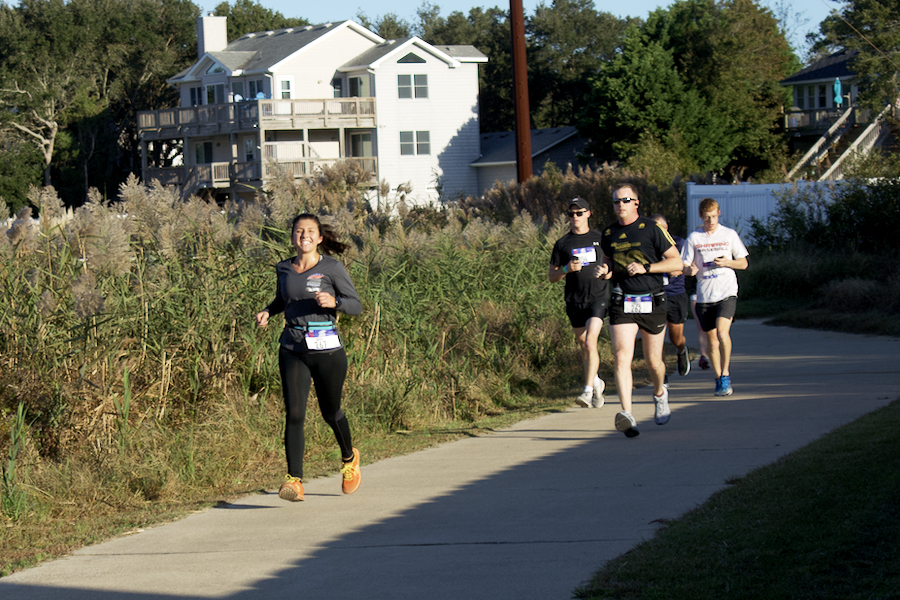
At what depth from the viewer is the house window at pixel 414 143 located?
157 feet

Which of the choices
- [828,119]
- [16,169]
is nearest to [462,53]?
[828,119]

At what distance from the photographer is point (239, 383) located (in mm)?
7738

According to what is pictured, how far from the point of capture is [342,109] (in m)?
46.0

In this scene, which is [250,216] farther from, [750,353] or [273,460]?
[750,353]

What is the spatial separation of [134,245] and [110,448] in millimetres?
2081

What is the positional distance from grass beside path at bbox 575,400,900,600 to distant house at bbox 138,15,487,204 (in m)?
40.2

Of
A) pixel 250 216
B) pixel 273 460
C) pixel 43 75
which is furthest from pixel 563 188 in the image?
pixel 43 75

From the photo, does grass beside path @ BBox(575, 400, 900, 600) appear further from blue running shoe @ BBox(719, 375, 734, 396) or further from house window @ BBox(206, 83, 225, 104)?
house window @ BBox(206, 83, 225, 104)

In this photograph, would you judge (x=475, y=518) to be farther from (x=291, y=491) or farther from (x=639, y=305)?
(x=639, y=305)

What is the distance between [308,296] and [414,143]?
4225 centimetres

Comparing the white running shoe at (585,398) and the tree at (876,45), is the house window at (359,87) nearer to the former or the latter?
the tree at (876,45)

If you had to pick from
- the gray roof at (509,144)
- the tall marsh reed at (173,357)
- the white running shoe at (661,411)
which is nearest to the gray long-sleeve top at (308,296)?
the tall marsh reed at (173,357)

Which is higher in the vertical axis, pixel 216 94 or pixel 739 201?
pixel 216 94

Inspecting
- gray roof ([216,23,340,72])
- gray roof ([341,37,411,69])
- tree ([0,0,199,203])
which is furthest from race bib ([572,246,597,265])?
tree ([0,0,199,203])
